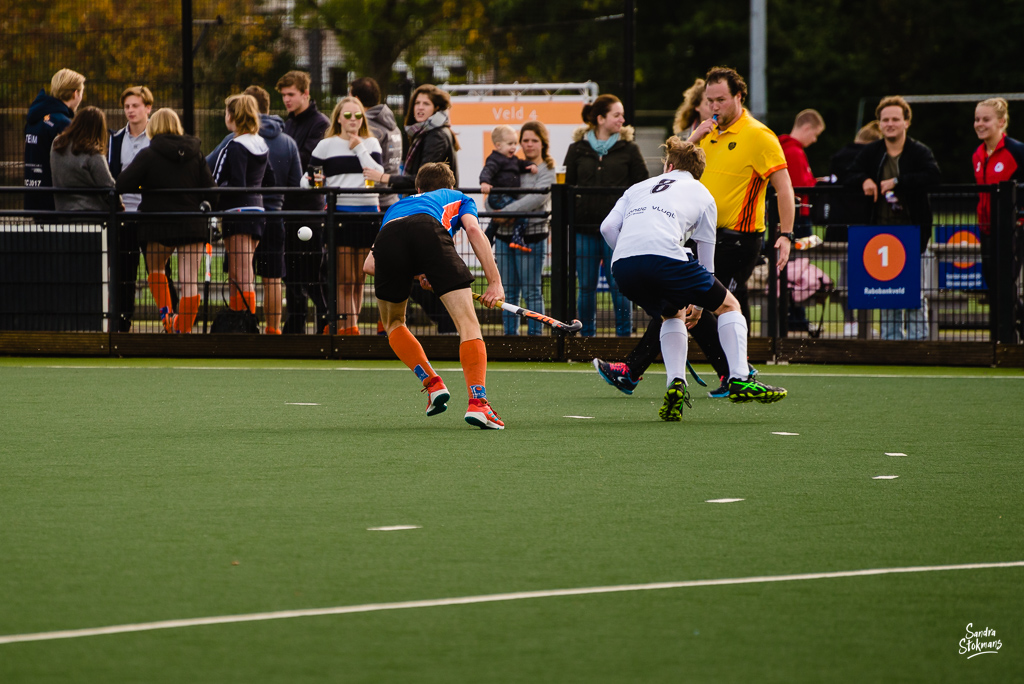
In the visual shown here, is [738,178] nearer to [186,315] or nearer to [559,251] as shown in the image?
[559,251]

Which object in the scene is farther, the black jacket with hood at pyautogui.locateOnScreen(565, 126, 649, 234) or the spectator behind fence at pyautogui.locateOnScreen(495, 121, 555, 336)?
the spectator behind fence at pyautogui.locateOnScreen(495, 121, 555, 336)

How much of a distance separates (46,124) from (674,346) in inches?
275

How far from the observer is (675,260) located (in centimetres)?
805

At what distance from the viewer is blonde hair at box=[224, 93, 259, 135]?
12141 mm

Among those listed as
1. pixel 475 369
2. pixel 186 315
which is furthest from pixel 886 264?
pixel 186 315

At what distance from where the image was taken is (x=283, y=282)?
12.5 meters

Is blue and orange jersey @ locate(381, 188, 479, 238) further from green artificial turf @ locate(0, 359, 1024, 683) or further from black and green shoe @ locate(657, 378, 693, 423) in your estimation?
black and green shoe @ locate(657, 378, 693, 423)

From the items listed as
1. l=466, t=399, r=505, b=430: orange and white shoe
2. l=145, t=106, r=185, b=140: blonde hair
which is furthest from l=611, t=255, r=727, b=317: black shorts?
l=145, t=106, r=185, b=140: blonde hair

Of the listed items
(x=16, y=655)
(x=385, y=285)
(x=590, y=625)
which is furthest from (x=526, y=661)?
(x=385, y=285)

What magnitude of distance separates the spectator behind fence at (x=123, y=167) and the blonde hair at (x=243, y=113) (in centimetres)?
81

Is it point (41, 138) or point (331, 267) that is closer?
point (331, 267)

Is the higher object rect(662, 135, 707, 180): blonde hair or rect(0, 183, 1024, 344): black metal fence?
rect(662, 135, 707, 180): blonde hair

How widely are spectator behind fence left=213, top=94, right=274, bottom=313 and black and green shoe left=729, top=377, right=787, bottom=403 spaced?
536 centimetres

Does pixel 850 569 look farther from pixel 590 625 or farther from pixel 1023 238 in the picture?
pixel 1023 238
